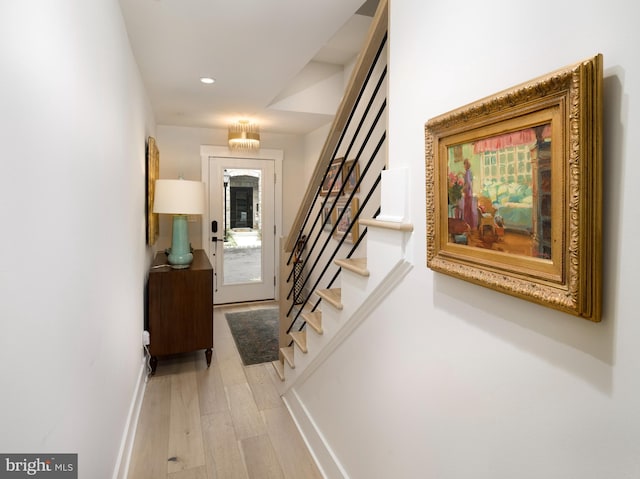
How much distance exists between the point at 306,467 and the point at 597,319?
5.77 feet

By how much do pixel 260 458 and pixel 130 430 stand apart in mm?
747

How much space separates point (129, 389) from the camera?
218 centimetres

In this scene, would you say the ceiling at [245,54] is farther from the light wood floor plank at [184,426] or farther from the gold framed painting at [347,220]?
the light wood floor plank at [184,426]

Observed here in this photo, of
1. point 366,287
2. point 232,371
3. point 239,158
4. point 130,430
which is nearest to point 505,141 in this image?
point 366,287

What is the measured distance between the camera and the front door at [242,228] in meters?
4.92

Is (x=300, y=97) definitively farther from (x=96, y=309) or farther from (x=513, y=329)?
(x=513, y=329)

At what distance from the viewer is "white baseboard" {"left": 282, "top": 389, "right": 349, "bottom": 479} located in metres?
1.84

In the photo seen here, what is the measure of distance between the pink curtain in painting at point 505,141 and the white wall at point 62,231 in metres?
1.00

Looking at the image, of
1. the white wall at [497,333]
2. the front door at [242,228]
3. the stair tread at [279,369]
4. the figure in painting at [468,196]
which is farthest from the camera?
the front door at [242,228]

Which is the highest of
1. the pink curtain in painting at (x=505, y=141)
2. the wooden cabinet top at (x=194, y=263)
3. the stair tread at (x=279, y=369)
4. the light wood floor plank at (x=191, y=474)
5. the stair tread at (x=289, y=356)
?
the pink curtain in painting at (x=505, y=141)

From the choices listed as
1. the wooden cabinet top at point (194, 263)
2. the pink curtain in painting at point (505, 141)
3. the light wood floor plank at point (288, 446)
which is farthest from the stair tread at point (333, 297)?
the wooden cabinet top at point (194, 263)

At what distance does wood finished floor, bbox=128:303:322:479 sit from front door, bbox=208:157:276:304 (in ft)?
6.25

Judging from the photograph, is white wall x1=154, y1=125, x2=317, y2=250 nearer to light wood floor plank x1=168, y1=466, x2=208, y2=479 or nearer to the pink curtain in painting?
light wood floor plank x1=168, y1=466, x2=208, y2=479

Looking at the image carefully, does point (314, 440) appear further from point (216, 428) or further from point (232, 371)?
point (232, 371)
